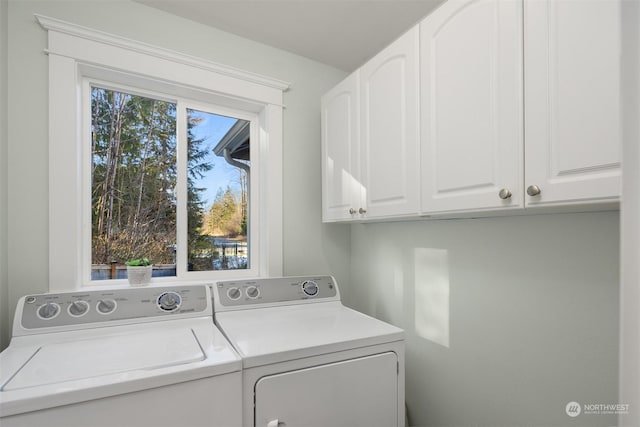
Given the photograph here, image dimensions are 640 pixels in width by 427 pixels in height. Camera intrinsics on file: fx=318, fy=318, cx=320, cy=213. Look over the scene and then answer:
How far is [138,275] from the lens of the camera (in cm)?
162

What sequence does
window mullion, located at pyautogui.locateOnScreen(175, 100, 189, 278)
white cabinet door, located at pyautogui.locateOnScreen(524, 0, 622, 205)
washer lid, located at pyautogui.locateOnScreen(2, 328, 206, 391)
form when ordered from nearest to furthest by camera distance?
white cabinet door, located at pyautogui.locateOnScreen(524, 0, 622, 205) → washer lid, located at pyautogui.locateOnScreen(2, 328, 206, 391) → window mullion, located at pyautogui.locateOnScreen(175, 100, 189, 278)

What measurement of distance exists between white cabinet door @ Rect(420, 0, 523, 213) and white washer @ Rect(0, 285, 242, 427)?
1.02 m

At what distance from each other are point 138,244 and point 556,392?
2.05m

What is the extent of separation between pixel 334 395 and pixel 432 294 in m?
0.78

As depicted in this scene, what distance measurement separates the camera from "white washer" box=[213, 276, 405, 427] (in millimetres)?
1091

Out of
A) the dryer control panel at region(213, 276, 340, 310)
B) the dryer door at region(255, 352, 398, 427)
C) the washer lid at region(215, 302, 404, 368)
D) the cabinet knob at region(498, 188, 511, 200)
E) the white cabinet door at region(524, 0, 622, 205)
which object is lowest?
the dryer door at region(255, 352, 398, 427)

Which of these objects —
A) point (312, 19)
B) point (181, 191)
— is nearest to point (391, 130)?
point (312, 19)

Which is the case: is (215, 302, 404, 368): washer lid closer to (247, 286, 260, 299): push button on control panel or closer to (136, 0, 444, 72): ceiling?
(247, 286, 260, 299): push button on control panel

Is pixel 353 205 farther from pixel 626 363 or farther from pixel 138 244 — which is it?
pixel 626 363

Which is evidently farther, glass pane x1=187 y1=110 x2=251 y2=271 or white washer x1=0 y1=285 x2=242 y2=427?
glass pane x1=187 y1=110 x2=251 y2=271

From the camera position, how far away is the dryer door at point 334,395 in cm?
109

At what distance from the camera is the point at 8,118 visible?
1.39 metres

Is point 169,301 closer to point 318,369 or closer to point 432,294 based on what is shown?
point 318,369

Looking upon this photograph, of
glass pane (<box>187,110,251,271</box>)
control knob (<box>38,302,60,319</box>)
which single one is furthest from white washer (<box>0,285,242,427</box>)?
glass pane (<box>187,110,251,271</box>)
